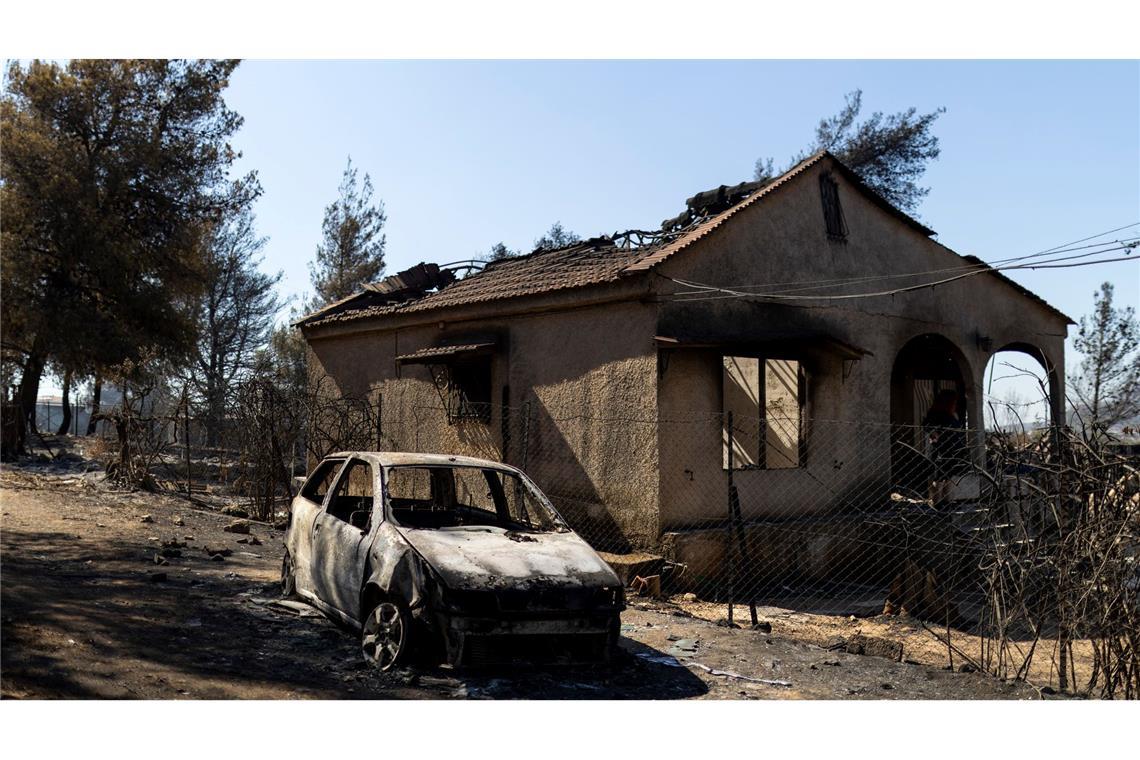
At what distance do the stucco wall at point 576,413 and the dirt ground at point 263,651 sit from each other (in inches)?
73.3

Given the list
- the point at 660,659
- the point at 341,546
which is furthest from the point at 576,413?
the point at 341,546

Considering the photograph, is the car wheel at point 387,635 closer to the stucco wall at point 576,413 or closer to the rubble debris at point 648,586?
the rubble debris at point 648,586

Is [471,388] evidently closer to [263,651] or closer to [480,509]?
[480,509]

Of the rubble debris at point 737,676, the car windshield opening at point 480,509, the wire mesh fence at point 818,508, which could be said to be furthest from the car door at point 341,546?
the wire mesh fence at point 818,508

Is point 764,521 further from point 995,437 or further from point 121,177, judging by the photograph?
point 121,177

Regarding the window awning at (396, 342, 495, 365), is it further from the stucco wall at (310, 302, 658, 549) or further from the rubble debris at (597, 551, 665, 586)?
the rubble debris at (597, 551, 665, 586)

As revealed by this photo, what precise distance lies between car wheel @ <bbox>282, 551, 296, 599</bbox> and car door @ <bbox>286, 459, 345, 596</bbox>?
0.08 metres

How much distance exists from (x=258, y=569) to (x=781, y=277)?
25.4 feet

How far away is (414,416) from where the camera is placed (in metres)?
15.1

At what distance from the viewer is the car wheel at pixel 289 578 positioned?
840cm

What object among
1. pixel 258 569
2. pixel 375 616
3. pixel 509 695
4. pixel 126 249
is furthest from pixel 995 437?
pixel 126 249

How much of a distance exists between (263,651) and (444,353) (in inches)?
292

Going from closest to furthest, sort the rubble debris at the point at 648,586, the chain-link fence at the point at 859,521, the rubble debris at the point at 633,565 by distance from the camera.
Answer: the chain-link fence at the point at 859,521 < the rubble debris at the point at 648,586 < the rubble debris at the point at 633,565

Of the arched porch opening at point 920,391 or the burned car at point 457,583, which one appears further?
the arched porch opening at point 920,391
